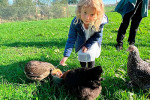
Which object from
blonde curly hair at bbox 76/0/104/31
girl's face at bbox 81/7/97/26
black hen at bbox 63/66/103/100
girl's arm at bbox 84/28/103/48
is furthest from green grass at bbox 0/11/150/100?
girl's face at bbox 81/7/97/26

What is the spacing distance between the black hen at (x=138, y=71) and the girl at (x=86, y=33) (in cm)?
73

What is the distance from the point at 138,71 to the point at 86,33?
3.78 ft

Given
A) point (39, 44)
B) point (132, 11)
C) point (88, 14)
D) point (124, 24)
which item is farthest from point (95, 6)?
point (39, 44)

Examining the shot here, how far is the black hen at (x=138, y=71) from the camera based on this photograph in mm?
2125

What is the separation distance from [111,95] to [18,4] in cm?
1956

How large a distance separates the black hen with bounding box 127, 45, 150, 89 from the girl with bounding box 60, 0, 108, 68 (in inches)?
28.6

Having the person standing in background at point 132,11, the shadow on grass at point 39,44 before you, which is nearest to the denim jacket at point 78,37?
the person standing in background at point 132,11

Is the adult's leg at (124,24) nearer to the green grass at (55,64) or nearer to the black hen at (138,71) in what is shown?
the green grass at (55,64)

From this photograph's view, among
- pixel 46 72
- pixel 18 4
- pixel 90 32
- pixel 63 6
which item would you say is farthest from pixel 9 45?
pixel 18 4

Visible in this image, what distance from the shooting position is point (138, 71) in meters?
2.17

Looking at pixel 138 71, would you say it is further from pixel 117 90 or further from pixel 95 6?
pixel 95 6

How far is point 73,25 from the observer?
2570mm

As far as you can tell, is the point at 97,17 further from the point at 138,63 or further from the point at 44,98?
the point at 44,98

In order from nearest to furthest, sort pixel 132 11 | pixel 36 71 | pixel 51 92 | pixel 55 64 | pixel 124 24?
pixel 51 92 < pixel 36 71 < pixel 55 64 < pixel 132 11 < pixel 124 24
